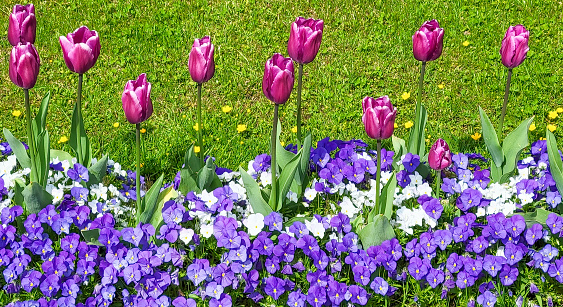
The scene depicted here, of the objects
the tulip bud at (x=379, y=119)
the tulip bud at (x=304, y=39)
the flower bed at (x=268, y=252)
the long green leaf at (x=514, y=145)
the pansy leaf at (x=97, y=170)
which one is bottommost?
the flower bed at (x=268, y=252)

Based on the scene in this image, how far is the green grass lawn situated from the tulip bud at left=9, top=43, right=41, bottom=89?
38.9 inches

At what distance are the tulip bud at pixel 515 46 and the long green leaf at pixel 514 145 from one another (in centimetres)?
30

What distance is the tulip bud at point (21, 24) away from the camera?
2.83 meters

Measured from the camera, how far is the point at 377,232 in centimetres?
264

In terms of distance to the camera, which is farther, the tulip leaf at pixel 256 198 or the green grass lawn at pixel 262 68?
the green grass lawn at pixel 262 68

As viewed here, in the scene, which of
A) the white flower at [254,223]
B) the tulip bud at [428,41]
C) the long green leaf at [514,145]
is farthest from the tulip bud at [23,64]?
the long green leaf at [514,145]

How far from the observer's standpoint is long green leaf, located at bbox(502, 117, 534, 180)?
302 centimetres

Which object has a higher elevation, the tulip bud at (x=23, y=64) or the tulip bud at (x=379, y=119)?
the tulip bud at (x=23, y=64)

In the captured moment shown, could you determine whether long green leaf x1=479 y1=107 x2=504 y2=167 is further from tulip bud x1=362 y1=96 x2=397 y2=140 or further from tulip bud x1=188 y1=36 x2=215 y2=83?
tulip bud x1=188 y1=36 x2=215 y2=83

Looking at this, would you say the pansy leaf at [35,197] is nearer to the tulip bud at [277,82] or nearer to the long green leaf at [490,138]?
the tulip bud at [277,82]

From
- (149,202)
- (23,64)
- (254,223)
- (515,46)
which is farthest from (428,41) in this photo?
(23,64)

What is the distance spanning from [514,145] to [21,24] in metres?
2.39

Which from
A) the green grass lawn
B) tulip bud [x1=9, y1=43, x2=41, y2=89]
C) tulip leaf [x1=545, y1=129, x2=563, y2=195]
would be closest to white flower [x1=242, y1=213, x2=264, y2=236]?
the green grass lawn

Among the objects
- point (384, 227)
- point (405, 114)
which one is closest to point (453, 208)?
point (384, 227)
